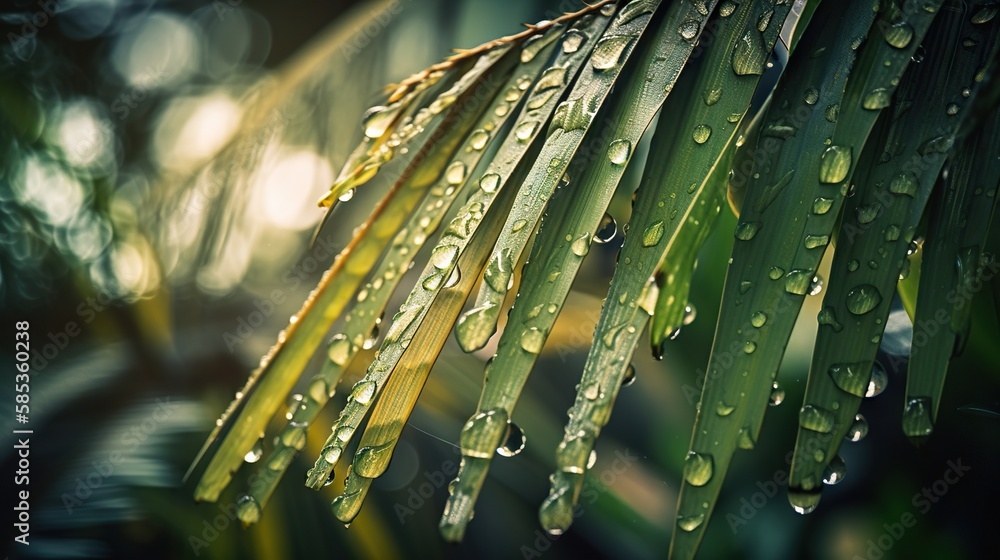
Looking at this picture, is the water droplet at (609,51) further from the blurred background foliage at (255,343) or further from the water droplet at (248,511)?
the blurred background foliage at (255,343)

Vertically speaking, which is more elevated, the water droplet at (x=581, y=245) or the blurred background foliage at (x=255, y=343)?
the water droplet at (x=581, y=245)

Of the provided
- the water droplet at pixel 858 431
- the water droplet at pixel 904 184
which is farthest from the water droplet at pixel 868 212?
the water droplet at pixel 858 431

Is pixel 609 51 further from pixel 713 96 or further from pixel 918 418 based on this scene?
pixel 918 418

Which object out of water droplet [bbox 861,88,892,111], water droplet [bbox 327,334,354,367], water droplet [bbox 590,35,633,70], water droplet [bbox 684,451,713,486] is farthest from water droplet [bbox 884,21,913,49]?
water droplet [bbox 327,334,354,367]

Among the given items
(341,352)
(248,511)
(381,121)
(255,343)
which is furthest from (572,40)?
(255,343)

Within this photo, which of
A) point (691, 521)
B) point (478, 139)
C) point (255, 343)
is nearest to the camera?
point (691, 521)

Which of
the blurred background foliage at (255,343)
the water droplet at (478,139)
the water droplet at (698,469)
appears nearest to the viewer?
the water droplet at (698,469)

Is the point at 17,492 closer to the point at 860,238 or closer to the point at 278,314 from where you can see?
the point at 278,314
